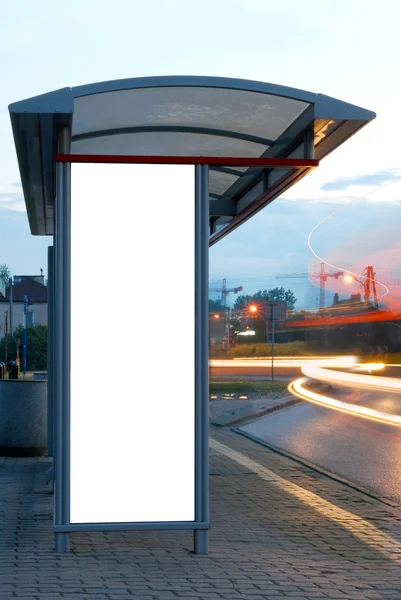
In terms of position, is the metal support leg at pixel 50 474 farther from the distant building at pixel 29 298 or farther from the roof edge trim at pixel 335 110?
the distant building at pixel 29 298

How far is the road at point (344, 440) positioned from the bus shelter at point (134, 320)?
4336 mm

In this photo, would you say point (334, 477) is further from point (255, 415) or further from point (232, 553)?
point (255, 415)

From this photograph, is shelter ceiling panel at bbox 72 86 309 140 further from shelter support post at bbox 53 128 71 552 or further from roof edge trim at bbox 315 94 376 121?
shelter support post at bbox 53 128 71 552

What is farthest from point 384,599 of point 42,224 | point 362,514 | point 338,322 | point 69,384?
point 338,322

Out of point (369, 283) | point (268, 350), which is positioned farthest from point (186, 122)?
point (268, 350)

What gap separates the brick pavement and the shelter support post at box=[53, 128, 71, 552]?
0.34 meters

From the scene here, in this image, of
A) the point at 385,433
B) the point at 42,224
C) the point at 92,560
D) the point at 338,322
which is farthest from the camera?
the point at 338,322

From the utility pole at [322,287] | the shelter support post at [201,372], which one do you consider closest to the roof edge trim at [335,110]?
the shelter support post at [201,372]

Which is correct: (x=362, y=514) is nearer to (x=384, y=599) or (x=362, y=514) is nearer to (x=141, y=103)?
(x=384, y=599)

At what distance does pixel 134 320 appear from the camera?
6.35m

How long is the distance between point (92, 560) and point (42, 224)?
19.6ft

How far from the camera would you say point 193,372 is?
6.35 m

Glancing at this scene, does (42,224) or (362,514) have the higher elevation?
Answer: (42,224)

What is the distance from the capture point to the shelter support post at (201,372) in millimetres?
6285
